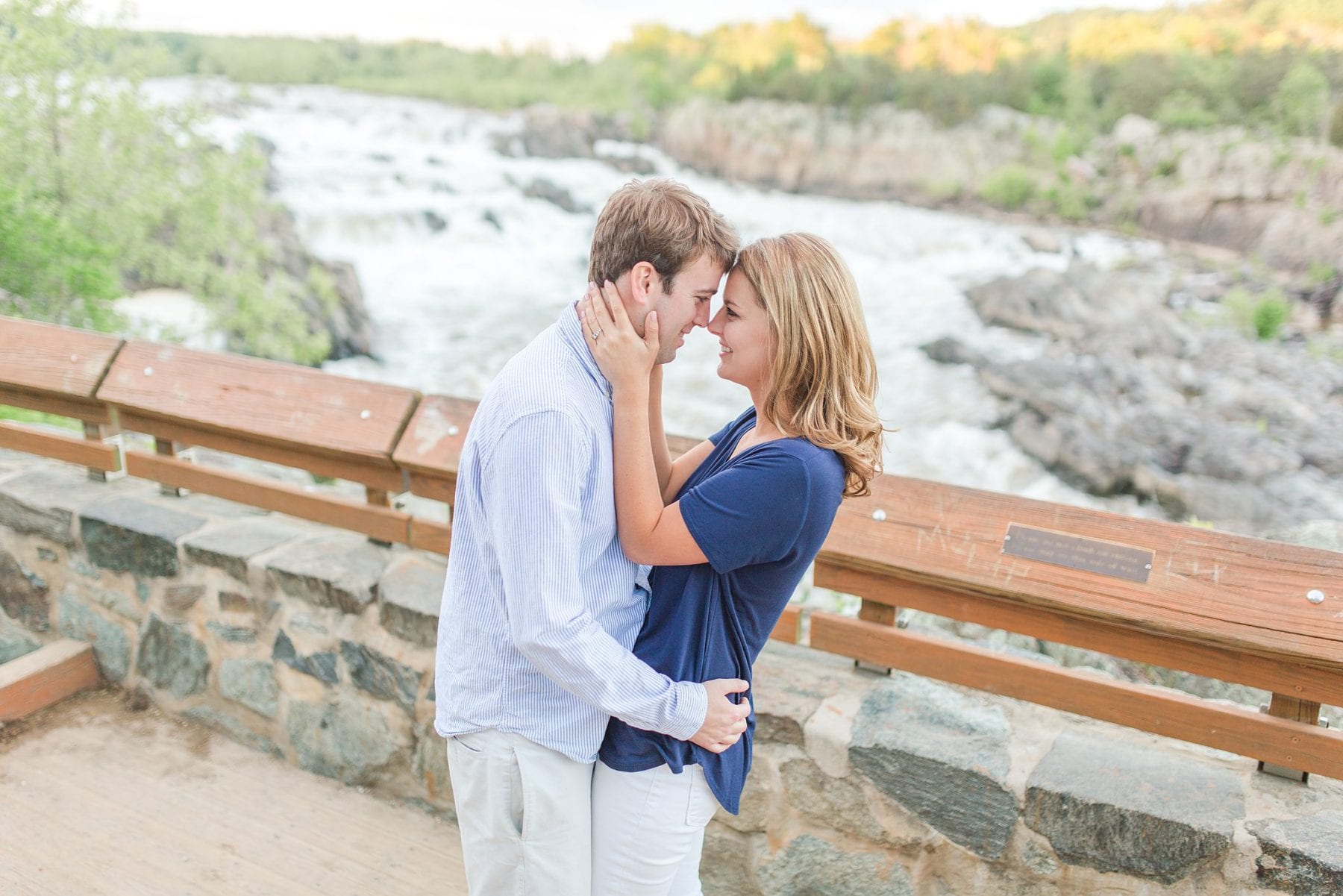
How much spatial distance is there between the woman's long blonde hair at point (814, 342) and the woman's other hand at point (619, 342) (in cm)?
16

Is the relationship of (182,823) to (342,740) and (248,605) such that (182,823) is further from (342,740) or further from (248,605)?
(248,605)

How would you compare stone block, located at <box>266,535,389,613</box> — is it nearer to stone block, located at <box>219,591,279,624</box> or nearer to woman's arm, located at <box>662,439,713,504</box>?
stone block, located at <box>219,591,279,624</box>

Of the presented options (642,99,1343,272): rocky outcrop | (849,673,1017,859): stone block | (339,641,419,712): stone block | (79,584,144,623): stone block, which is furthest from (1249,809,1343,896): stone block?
(642,99,1343,272): rocky outcrop

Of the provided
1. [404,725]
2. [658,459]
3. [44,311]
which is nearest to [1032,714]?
[658,459]

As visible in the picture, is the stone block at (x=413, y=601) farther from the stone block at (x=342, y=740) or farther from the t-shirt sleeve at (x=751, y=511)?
the t-shirt sleeve at (x=751, y=511)

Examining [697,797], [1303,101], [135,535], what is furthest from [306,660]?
[1303,101]

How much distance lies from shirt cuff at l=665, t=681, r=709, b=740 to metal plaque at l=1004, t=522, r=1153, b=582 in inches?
31.4

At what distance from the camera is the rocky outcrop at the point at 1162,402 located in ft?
30.1

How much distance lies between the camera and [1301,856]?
1547mm

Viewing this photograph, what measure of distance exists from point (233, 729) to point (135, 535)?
1.89ft

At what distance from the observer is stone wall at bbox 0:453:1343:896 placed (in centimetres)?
167

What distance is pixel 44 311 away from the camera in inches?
305

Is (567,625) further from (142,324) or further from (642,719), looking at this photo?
(142,324)

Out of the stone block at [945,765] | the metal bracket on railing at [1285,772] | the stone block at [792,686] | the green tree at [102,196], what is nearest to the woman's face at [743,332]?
the stone block at [792,686]
